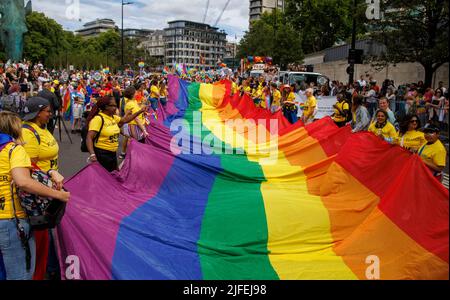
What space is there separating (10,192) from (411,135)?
5.90 meters

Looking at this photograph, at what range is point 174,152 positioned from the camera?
329 inches

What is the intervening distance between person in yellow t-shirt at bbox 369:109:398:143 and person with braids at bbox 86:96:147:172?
4540 mm

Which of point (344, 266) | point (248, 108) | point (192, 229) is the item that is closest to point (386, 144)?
point (344, 266)

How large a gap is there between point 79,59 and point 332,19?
4273 centimetres

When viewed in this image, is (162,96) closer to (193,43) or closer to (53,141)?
(53,141)

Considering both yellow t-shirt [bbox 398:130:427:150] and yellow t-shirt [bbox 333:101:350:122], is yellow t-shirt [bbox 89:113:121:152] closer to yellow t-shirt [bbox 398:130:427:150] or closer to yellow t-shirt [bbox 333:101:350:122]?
yellow t-shirt [bbox 398:130:427:150]

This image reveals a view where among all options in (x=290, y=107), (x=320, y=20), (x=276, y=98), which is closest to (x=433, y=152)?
(x=290, y=107)

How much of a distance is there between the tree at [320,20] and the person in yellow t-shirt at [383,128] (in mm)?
45907

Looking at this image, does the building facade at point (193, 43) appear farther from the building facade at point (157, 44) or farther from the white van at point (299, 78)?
the white van at point (299, 78)

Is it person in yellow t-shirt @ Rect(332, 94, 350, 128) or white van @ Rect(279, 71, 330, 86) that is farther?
white van @ Rect(279, 71, 330, 86)

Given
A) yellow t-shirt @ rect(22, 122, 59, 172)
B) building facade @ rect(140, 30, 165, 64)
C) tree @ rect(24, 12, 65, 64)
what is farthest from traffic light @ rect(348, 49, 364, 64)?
building facade @ rect(140, 30, 165, 64)

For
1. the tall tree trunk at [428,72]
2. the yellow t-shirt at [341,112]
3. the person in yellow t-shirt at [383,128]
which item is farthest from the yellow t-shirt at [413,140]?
the tall tree trunk at [428,72]

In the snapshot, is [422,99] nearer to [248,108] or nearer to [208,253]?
[248,108]

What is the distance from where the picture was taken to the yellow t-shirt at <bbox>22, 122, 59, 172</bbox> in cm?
456
